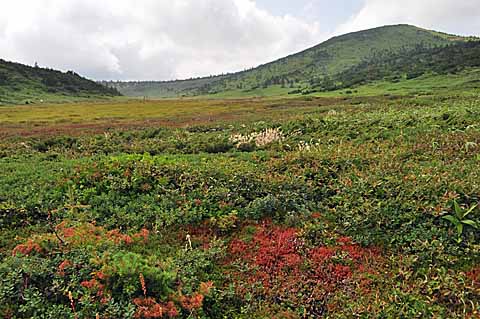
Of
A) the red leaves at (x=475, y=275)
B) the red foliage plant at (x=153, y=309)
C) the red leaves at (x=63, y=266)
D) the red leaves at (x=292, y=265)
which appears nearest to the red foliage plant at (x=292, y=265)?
the red leaves at (x=292, y=265)

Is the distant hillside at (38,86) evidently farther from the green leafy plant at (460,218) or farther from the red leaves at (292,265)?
the green leafy plant at (460,218)

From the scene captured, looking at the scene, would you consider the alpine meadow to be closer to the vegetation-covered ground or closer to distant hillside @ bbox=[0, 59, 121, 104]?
the vegetation-covered ground

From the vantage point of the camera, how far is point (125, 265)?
6105mm

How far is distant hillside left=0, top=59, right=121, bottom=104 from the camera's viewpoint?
360ft

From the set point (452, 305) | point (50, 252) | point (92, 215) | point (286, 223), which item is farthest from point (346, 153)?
point (50, 252)

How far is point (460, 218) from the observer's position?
7.80m

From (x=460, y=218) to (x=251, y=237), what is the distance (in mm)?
4714

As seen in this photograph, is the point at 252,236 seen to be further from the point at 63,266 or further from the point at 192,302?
the point at 63,266

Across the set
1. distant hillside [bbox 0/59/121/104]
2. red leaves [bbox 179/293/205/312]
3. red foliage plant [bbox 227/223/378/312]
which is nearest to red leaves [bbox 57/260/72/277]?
red leaves [bbox 179/293/205/312]

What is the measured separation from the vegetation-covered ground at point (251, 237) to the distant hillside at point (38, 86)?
105 m

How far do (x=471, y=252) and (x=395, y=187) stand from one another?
2605 mm

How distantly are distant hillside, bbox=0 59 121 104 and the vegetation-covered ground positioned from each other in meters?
105

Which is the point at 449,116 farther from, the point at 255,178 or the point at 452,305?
the point at 452,305

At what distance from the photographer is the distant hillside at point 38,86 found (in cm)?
10972
